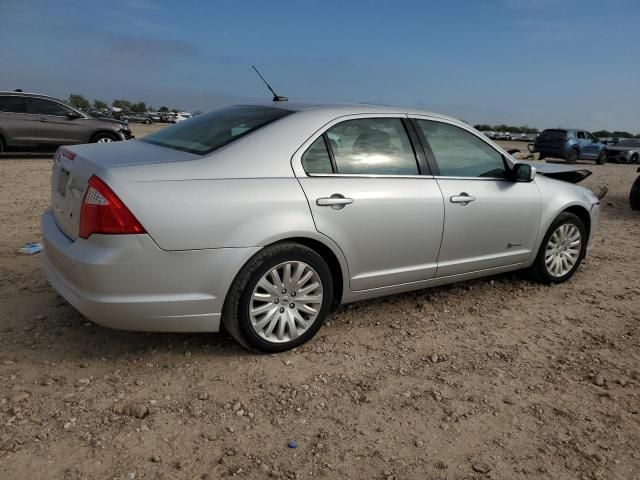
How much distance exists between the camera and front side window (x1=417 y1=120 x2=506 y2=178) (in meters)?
4.03

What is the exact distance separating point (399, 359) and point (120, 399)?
5.48 ft

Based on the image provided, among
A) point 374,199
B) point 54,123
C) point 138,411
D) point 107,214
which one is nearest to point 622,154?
point 54,123

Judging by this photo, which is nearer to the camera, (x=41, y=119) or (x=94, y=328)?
(x=94, y=328)

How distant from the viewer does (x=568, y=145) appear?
2309 cm

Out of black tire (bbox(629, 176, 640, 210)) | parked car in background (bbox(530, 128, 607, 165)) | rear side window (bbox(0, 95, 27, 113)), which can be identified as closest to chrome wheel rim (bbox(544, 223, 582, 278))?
black tire (bbox(629, 176, 640, 210))

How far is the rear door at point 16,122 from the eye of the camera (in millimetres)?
12594

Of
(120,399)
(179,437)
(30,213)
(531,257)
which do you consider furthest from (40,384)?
(30,213)

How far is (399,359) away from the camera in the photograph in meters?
3.44

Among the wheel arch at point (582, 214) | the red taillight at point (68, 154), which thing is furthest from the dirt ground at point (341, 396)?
the red taillight at point (68, 154)

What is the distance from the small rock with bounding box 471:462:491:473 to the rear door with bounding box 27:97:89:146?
13.2 metres

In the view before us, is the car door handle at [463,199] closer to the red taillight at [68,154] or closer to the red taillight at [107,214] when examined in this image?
the red taillight at [107,214]

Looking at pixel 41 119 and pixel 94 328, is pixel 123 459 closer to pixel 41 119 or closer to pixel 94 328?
pixel 94 328

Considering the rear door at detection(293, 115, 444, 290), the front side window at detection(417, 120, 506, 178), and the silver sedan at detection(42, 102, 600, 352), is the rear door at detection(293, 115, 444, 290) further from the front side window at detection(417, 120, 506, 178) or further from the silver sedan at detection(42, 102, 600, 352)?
the front side window at detection(417, 120, 506, 178)

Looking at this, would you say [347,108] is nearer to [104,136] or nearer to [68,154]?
[68,154]
